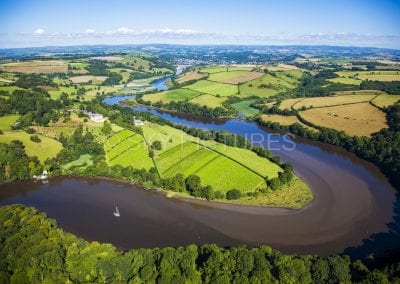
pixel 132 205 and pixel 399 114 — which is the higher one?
pixel 399 114

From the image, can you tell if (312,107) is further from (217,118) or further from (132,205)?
(132,205)

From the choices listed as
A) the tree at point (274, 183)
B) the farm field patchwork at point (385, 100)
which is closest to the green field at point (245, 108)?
the farm field patchwork at point (385, 100)

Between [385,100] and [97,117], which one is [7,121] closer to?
[97,117]

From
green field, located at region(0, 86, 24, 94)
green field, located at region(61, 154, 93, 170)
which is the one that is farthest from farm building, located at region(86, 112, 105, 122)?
green field, located at region(0, 86, 24, 94)

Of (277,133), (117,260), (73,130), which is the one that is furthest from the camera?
(277,133)

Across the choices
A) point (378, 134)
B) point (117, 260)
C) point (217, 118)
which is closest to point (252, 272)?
point (117, 260)

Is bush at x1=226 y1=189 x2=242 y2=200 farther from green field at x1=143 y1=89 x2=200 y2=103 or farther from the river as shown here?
green field at x1=143 y1=89 x2=200 y2=103

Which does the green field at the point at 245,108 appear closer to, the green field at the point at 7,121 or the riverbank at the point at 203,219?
the riverbank at the point at 203,219
